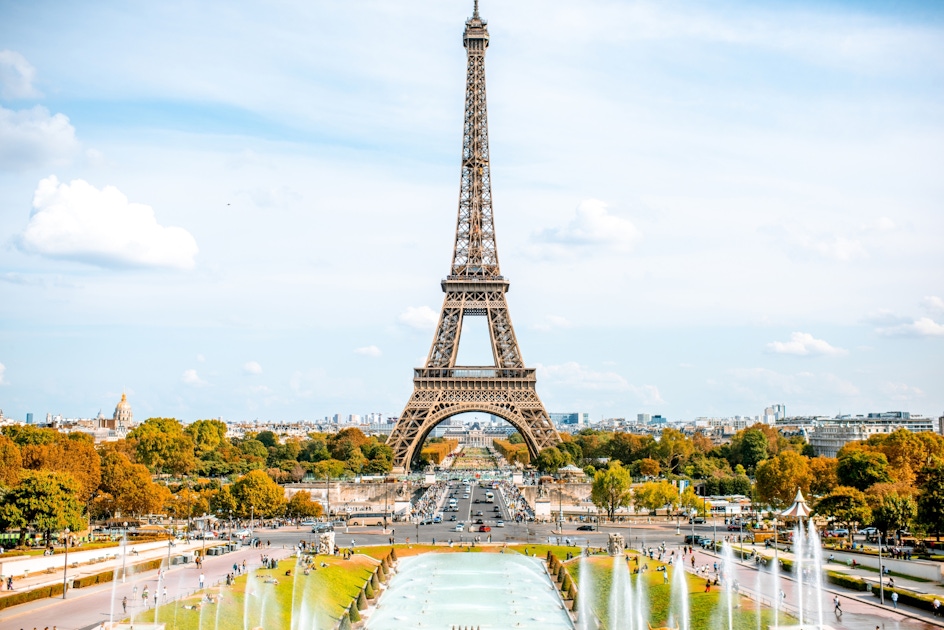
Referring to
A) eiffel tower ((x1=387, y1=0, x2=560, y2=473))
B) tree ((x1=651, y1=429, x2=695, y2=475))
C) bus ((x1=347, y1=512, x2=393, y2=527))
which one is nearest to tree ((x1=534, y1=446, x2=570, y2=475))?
eiffel tower ((x1=387, y1=0, x2=560, y2=473))

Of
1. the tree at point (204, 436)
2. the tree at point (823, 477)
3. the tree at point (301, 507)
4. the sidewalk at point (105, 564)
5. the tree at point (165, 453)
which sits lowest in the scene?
the sidewalk at point (105, 564)

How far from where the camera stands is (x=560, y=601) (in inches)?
1758

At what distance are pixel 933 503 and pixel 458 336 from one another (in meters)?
52.9

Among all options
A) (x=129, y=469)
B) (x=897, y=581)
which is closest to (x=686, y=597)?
(x=897, y=581)

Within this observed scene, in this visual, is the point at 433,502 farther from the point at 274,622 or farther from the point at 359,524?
the point at 274,622

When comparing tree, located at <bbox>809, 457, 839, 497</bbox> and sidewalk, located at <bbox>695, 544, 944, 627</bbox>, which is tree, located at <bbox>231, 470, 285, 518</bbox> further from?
tree, located at <bbox>809, 457, 839, 497</bbox>

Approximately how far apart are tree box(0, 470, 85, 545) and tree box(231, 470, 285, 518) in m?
16.8

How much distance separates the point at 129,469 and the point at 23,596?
3150 cm

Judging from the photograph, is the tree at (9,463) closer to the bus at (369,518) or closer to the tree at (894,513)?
the bus at (369,518)

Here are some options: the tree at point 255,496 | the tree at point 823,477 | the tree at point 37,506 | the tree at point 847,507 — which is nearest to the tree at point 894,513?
the tree at point 847,507

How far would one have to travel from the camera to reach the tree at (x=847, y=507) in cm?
5597

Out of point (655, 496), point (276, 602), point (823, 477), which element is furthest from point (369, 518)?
point (276, 602)

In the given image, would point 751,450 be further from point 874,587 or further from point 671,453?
point 874,587

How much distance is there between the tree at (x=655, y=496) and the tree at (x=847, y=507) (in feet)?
56.6
